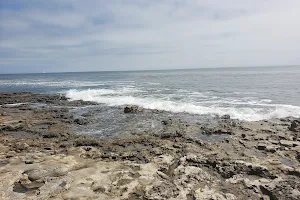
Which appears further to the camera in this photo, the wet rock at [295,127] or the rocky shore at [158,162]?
the wet rock at [295,127]

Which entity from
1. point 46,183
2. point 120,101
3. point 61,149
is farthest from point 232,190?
point 120,101

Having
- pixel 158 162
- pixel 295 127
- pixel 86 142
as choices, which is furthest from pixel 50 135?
pixel 295 127

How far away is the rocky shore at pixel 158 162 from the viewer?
7.93 metres

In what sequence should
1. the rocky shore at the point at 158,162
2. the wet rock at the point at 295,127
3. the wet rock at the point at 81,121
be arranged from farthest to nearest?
the wet rock at the point at 81,121 < the wet rock at the point at 295,127 < the rocky shore at the point at 158,162

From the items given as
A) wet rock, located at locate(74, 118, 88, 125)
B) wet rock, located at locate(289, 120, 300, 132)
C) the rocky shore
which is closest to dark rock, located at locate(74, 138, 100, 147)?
the rocky shore

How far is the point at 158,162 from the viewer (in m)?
10.2

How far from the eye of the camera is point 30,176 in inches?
348

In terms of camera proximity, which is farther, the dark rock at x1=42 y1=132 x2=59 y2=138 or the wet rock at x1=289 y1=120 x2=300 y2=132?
the dark rock at x1=42 y1=132 x2=59 y2=138

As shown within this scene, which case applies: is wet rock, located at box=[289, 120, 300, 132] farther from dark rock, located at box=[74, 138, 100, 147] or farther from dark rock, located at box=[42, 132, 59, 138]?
dark rock, located at box=[42, 132, 59, 138]

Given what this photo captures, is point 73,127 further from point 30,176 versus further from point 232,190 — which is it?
point 232,190

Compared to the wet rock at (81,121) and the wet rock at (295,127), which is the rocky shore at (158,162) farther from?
the wet rock at (81,121)

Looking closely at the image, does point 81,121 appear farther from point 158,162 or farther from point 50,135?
point 158,162

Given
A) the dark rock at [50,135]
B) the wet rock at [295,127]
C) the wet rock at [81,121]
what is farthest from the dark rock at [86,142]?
the wet rock at [295,127]

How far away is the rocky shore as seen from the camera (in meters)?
7.93
